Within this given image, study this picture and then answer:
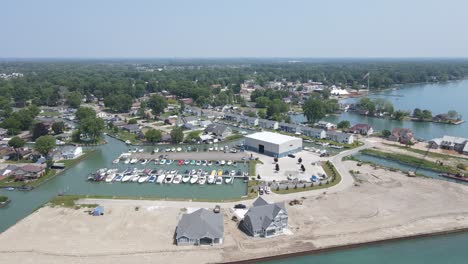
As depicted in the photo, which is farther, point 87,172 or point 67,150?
point 67,150

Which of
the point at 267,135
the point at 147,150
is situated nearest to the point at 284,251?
the point at 267,135

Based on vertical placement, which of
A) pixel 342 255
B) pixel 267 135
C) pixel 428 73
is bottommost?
pixel 342 255

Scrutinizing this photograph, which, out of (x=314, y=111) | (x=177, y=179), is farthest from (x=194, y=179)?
(x=314, y=111)

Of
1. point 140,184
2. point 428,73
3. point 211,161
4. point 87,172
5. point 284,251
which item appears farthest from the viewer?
point 428,73

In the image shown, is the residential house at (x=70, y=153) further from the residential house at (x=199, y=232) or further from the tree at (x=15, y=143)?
the residential house at (x=199, y=232)

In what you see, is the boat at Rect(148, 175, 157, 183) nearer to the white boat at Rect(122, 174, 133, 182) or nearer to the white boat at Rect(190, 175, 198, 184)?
the white boat at Rect(122, 174, 133, 182)

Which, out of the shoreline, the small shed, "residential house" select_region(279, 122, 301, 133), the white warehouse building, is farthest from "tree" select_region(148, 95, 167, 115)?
the shoreline

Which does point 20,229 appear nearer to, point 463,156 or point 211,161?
point 211,161

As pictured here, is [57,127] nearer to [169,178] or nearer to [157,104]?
[157,104]
